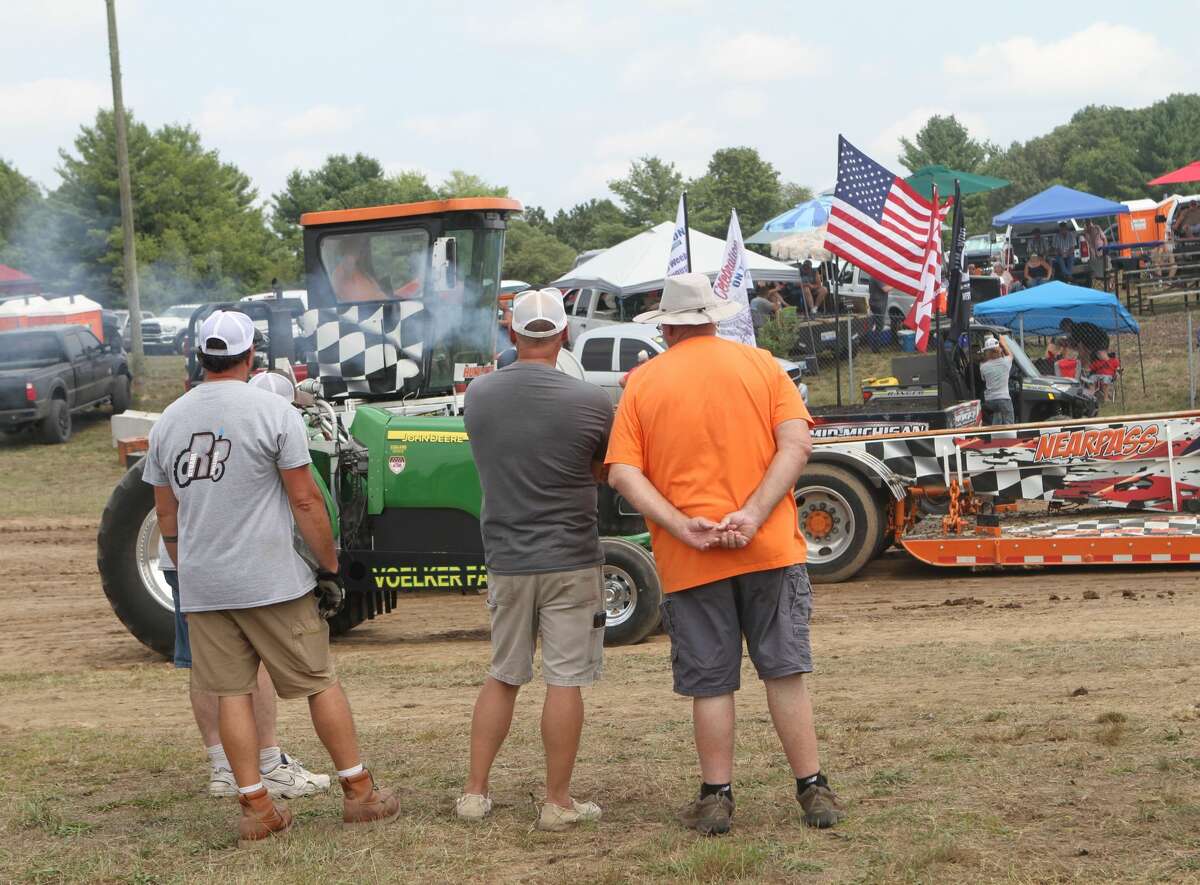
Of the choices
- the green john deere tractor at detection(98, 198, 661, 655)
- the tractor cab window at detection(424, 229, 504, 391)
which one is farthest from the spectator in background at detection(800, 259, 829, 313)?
the tractor cab window at detection(424, 229, 504, 391)

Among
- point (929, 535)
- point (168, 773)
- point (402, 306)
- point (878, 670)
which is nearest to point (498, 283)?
point (402, 306)

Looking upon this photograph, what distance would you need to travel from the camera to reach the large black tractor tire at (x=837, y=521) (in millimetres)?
10852

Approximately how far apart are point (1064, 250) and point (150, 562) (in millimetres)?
24589

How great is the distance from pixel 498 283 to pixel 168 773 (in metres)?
5.90

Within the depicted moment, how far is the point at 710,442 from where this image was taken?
A: 4.55 metres

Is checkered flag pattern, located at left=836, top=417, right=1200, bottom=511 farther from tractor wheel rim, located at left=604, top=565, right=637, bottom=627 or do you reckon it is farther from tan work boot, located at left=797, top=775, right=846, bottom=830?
tan work boot, located at left=797, top=775, right=846, bottom=830

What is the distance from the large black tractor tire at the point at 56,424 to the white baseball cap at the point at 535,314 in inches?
727

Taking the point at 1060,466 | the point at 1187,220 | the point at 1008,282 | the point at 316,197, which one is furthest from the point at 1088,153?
the point at 1060,466

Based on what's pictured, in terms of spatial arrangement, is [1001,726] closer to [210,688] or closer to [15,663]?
[210,688]

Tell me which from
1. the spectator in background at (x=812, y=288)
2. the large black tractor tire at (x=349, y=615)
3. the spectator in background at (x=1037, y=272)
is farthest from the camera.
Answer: the spectator in background at (x=812, y=288)

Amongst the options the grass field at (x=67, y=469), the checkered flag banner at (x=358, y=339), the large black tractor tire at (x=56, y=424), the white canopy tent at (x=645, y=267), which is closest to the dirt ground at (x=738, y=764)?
the checkered flag banner at (x=358, y=339)

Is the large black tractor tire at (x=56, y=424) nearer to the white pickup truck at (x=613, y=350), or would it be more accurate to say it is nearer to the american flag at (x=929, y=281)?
the white pickup truck at (x=613, y=350)

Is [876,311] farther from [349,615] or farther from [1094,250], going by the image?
Answer: [349,615]

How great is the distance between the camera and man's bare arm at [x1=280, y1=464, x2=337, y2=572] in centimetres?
468
